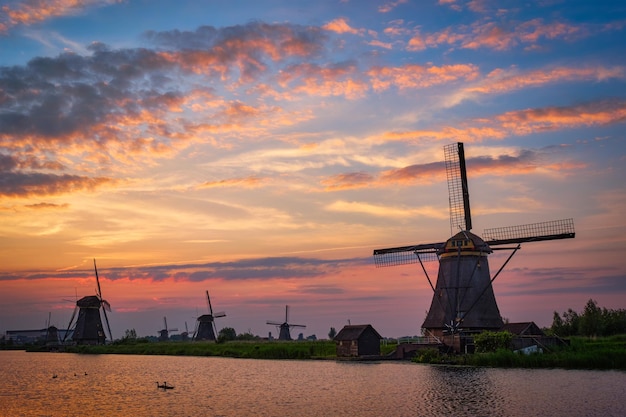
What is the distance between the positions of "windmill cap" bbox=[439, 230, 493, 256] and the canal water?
1237cm

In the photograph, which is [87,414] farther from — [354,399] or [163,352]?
[163,352]

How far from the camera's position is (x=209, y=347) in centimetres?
9244

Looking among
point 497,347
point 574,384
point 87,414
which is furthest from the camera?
point 497,347

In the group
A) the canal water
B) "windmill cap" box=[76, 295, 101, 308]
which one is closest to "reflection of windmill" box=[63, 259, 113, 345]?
"windmill cap" box=[76, 295, 101, 308]

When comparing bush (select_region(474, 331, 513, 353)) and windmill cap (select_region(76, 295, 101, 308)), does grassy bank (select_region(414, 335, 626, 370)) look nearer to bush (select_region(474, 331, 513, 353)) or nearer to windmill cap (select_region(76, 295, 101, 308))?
bush (select_region(474, 331, 513, 353))

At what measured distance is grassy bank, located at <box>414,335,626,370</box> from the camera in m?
43.5

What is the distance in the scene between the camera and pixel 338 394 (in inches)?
1404

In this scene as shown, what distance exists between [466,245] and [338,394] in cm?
2649

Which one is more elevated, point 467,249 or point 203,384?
point 467,249

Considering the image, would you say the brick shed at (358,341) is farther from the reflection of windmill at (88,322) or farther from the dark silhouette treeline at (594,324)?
the reflection of windmill at (88,322)

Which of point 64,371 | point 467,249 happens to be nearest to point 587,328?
point 467,249

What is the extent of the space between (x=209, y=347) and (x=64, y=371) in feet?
109

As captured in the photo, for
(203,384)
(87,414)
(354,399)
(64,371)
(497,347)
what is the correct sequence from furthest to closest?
(64,371) → (497,347) → (203,384) → (354,399) → (87,414)

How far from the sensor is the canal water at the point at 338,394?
2900cm
